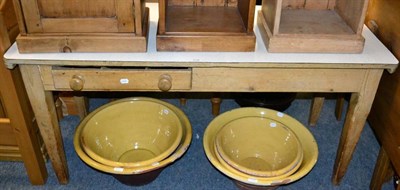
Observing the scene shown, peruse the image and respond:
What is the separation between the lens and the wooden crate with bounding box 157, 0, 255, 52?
1233mm

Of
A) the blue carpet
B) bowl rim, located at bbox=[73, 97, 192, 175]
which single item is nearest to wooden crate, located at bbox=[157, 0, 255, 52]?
bowl rim, located at bbox=[73, 97, 192, 175]

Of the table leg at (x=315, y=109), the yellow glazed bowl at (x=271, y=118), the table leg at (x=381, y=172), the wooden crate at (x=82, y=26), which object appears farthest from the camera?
the table leg at (x=315, y=109)

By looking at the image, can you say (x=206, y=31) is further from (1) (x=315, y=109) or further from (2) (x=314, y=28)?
(1) (x=315, y=109)

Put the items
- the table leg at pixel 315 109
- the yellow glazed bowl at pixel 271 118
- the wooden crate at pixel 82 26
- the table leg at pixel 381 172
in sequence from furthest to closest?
the table leg at pixel 315 109, the table leg at pixel 381 172, the yellow glazed bowl at pixel 271 118, the wooden crate at pixel 82 26

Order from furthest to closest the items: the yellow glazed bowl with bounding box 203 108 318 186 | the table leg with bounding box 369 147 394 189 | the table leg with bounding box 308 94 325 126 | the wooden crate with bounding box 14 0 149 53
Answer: the table leg with bounding box 308 94 325 126 → the table leg with bounding box 369 147 394 189 → the yellow glazed bowl with bounding box 203 108 318 186 → the wooden crate with bounding box 14 0 149 53

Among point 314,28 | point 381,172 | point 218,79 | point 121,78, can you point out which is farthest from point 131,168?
point 381,172

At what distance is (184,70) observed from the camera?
1.25 metres

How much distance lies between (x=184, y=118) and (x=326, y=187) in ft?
2.06

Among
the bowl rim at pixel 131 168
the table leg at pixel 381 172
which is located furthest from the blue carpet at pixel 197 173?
the bowl rim at pixel 131 168

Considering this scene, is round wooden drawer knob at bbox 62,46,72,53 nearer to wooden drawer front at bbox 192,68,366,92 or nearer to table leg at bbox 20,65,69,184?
table leg at bbox 20,65,69,184

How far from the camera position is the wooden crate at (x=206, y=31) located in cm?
123

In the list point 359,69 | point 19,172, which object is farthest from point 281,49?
point 19,172

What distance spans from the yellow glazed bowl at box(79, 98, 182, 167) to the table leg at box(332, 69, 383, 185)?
0.61 meters

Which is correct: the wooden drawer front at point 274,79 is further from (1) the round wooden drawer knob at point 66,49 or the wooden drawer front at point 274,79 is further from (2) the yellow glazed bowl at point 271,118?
(1) the round wooden drawer knob at point 66,49
